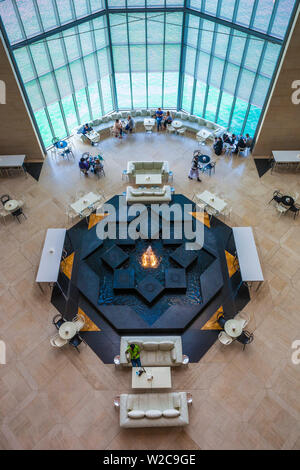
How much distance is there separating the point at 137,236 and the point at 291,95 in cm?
1047

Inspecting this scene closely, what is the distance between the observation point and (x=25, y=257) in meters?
14.0

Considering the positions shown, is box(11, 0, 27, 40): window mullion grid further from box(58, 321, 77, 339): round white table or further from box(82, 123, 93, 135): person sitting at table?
box(58, 321, 77, 339): round white table

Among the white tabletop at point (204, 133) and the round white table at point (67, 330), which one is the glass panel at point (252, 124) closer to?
the white tabletop at point (204, 133)

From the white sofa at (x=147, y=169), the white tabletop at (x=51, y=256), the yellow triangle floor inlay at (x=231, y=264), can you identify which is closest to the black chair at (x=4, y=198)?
the white tabletop at (x=51, y=256)

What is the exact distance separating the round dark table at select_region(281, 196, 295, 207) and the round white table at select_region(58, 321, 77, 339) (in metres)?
11.2

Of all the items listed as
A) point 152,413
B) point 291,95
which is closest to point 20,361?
point 152,413

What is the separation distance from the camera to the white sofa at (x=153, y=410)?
9414mm

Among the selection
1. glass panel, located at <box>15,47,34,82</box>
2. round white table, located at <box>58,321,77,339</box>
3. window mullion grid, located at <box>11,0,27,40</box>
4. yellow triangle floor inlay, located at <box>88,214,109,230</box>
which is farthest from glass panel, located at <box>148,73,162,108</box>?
round white table, located at <box>58,321,77,339</box>

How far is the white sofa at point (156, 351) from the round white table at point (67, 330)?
1814 millimetres

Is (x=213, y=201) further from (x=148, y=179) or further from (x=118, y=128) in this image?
(x=118, y=128)
